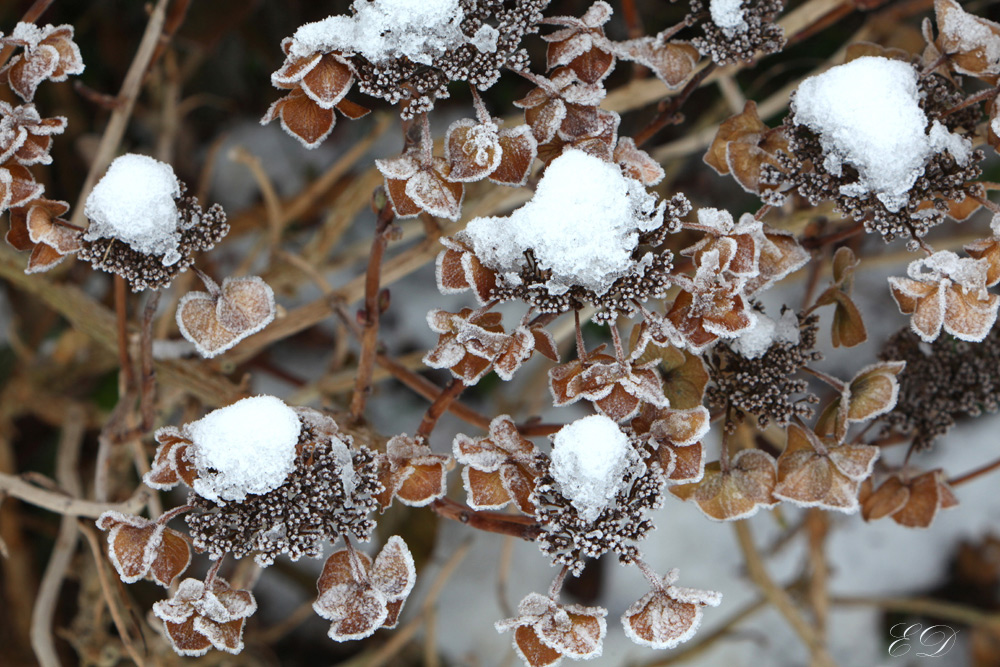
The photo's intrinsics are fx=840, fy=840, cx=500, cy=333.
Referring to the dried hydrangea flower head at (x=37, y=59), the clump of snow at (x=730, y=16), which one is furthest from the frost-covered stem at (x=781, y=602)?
the dried hydrangea flower head at (x=37, y=59)

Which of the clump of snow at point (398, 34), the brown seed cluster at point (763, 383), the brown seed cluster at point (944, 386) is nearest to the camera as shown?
the clump of snow at point (398, 34)

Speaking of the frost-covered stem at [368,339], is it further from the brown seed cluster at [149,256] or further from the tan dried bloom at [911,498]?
the tan dried bloom at [911,498]

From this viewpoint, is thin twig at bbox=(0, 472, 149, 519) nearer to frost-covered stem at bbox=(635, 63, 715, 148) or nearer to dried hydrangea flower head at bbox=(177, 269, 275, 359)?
dried hydrangea flower head at bbox=(177, 269, 275, 359)

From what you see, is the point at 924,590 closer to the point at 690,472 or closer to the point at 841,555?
the point at 841,555

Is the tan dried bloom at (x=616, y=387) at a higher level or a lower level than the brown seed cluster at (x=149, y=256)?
lower

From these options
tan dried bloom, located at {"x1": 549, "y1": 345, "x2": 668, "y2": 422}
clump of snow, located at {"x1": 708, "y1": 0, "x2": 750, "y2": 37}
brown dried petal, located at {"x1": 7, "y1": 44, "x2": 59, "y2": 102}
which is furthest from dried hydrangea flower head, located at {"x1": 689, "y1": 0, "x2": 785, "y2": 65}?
brown dried petal, located at {"x1": 7, "y1": 44, "x2": 59, "y2": 102}

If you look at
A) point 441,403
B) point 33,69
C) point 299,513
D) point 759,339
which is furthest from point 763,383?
point 33,69
